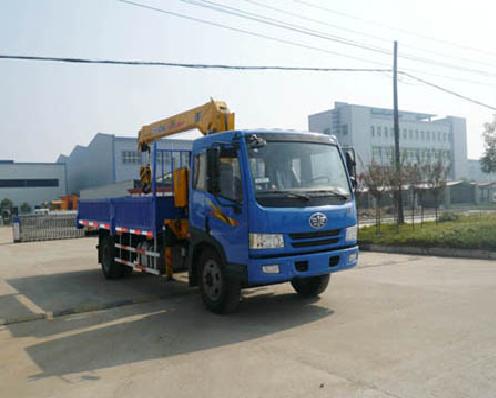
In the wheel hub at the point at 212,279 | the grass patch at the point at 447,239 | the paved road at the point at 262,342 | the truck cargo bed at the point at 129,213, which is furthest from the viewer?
the grass patch at the point at 447,239

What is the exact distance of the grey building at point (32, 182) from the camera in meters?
73.4

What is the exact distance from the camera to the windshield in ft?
23.6

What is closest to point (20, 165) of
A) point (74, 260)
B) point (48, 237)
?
point (48, 237)

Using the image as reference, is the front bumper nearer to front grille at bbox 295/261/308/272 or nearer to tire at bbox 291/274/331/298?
front grille at bbox 295/261/308/272

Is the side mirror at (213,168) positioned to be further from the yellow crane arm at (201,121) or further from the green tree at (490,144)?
the green tree at (490,144)

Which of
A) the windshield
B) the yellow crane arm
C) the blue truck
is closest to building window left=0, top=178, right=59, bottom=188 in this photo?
the yellow crane arm

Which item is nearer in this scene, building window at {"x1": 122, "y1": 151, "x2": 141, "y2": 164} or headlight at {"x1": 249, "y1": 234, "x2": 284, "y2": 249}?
headlight at {"x1": 249, "y1": 234, "x2": 284, "y2": 249}

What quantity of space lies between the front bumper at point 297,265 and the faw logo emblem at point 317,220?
42cm

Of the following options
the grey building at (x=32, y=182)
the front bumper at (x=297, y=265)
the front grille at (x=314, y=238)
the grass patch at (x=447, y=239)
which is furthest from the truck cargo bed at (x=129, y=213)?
the grey building at (x=32, y=182)

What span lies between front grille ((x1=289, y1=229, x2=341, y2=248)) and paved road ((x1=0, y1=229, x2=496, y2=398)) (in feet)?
3.69

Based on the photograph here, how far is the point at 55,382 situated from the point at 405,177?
18.7 meters

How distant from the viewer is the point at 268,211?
6941mm

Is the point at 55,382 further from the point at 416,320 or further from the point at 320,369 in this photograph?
the point at 416,320

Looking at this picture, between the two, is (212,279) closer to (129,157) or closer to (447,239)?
(447,239)
